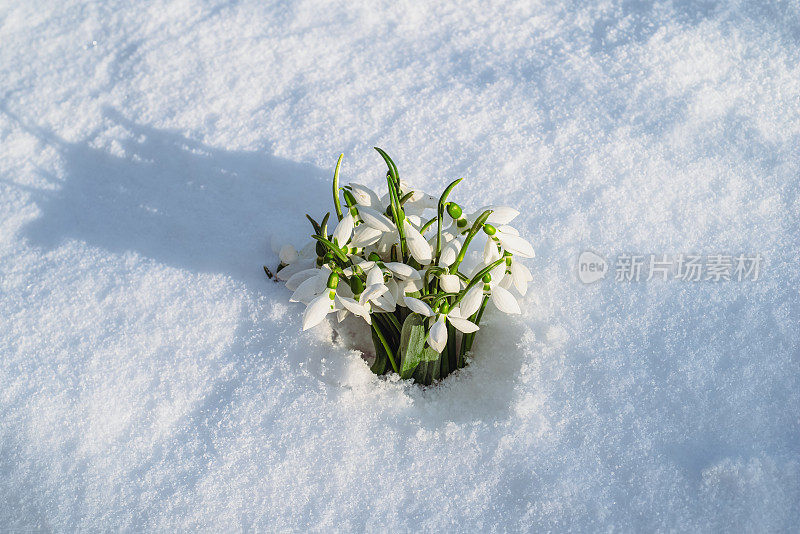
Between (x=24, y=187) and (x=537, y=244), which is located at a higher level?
(x=24, y=187)

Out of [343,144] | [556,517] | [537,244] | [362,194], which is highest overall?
[362,194]

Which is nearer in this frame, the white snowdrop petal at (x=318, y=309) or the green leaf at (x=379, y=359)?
the white snowdrop petal at (x=318, y=309)

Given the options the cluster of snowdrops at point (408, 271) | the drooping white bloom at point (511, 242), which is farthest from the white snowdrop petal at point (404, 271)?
the drooping white bloom at point (511, 242)

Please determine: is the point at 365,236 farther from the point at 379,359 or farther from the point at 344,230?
the point at 379,359

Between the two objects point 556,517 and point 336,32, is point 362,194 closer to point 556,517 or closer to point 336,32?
point 556,517

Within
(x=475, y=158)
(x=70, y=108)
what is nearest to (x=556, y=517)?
(x=475, y=158)

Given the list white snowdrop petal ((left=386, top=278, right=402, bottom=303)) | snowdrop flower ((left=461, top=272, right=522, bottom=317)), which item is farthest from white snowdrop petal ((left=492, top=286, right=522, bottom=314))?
white snowdrop petal ((left=386, top=278, right=402, bottom=303))

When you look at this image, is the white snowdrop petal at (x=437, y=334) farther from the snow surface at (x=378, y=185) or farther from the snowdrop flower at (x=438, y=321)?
the snow surface at (x=378, y=185)
